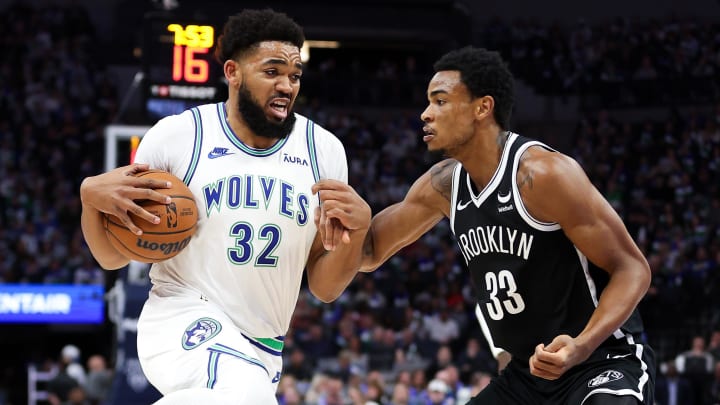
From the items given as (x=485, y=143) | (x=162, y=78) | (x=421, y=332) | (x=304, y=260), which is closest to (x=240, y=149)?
(x=304, y=260)

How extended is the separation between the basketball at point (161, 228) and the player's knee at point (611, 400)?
1.87 m

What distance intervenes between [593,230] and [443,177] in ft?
3.24

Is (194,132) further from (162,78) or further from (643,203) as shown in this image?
(643,203)

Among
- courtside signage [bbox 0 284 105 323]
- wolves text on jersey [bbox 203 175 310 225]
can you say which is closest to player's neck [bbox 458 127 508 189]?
wolves text on jersey [bbox 203 175 310 225]

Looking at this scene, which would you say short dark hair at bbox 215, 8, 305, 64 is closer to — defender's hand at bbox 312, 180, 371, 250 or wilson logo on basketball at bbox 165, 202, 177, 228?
defender's hand at bbox 312, 180, 371, 250

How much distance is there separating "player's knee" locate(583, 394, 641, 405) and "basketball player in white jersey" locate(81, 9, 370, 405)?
4.11 feet

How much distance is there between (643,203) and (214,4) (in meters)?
11.2

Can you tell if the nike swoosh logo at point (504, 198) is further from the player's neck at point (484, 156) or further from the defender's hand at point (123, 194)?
the defender's hand at point (123, 194)

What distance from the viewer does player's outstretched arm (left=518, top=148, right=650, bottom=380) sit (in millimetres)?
4062

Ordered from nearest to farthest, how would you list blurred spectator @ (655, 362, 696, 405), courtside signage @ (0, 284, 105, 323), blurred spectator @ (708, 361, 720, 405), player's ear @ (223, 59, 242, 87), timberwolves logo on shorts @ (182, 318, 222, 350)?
timberwolves logo on shorts @ (182, 318, 222, 350) → player's ear @ (223, 59, 242, 87) → blurred spectator @ (708, 361, 720, 405) → blurred spectator @ (655, 362, 696, 405) → courtside signage @ (0, 284, 105, 323)

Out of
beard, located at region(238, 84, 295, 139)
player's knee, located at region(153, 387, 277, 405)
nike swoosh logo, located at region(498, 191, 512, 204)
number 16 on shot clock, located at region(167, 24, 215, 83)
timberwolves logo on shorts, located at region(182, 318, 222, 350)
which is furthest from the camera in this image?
number 16 on shot clock, located at region(167, 24, 215, 83)

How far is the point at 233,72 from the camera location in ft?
15.1

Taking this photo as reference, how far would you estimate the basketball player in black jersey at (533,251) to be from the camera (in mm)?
4105

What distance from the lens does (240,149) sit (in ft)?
14.6
